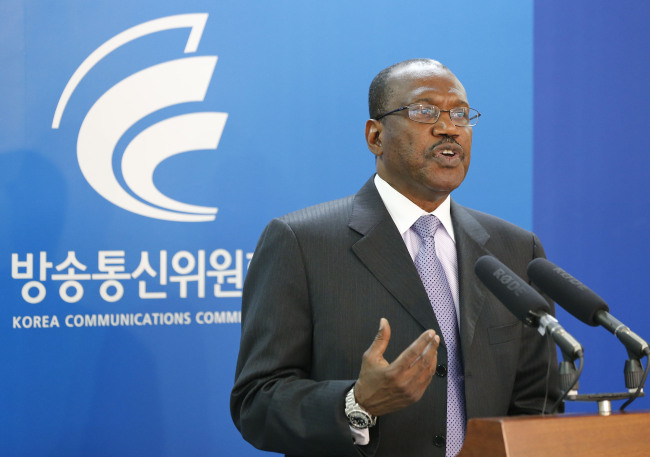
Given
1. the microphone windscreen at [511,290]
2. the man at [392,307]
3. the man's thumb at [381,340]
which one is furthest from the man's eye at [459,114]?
the man's thumb at [381,340]

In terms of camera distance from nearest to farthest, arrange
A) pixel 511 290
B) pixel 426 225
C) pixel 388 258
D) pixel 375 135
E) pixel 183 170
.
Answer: pixel 511 290, pixel 388 258, pixel 426 225, pixel 375 135, pixel 183 170

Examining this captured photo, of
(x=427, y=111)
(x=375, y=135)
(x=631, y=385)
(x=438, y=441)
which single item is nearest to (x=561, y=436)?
(x=631, y=385)

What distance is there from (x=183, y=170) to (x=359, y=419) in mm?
1466

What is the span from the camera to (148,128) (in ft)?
9.33

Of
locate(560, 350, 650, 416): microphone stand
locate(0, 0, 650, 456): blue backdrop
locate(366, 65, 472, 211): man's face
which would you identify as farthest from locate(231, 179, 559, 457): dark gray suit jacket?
locate(0, 0, 650, 456): blue backdrop

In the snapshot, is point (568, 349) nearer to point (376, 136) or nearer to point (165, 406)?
point (376, 136)

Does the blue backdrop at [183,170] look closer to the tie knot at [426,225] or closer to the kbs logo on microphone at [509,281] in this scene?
the tie knot at [426,225]

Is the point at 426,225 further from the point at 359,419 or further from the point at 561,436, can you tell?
the point at 561,436

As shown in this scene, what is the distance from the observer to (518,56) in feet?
10.2

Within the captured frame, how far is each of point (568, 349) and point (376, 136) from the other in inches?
44.7

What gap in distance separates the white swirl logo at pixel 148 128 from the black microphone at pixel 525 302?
1.55 metres

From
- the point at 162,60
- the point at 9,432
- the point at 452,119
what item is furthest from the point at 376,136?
the point at 9,432

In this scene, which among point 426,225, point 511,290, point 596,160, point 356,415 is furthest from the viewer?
point 596,160

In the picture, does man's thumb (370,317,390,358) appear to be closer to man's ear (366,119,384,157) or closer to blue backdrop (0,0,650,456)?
man's ear (366,119,384,157)
